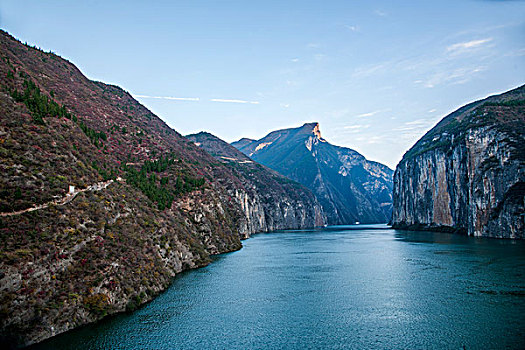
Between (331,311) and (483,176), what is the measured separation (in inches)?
3331

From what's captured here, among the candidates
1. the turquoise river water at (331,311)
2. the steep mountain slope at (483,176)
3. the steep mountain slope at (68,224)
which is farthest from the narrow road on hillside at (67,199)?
the steep mountain slope at (483,176)

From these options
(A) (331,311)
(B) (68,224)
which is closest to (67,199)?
(B) (68,224)

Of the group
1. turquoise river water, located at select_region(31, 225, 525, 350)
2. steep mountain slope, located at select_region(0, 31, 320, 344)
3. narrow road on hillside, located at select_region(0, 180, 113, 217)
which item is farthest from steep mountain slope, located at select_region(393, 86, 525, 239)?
narrow road on hillside, located at select_region(0, 180, 113, 217)

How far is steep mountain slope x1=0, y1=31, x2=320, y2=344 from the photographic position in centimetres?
2722

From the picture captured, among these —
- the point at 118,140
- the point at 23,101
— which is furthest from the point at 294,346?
the point at 118,140

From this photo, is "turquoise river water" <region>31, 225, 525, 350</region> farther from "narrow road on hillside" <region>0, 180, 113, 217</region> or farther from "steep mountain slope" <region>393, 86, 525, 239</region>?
"steep mountain slope" <region>393, 86, 525, 239</region>

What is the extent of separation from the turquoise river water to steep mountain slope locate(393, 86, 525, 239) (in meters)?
35.6

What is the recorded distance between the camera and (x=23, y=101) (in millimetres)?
41531

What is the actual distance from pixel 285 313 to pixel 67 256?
21.7 metres

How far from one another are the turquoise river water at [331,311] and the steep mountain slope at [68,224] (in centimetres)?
242

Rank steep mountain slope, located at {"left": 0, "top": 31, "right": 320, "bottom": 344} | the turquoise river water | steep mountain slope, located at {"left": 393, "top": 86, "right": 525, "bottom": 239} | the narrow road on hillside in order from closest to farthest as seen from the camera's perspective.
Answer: steep mountain slope, located at {"left": 0, "top": 31, "right": 320, "bottom": 344} → the turquoise river water → the narrow road on hillside → steep mountain slope, located at {"left": 393, "top": 86, "right": 525, "bottom": 239}

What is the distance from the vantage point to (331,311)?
117ft

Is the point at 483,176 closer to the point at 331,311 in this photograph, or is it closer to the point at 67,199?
the point at 331,311

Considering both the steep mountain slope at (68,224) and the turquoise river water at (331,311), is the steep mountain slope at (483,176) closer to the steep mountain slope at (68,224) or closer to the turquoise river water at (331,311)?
the turquoise river water at (331,311)
